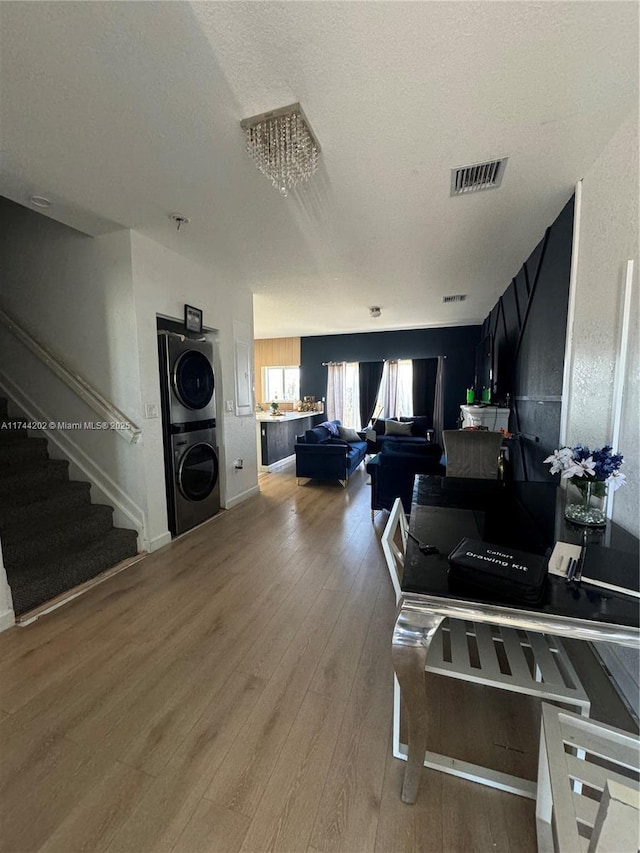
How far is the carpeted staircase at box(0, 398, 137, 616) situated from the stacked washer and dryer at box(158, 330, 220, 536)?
555mm

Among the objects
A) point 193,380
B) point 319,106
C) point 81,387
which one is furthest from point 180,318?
point 319,106

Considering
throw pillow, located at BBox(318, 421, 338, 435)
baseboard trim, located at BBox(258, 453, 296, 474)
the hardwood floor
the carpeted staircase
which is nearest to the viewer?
the hardwood floor

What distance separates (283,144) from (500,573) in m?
2.07

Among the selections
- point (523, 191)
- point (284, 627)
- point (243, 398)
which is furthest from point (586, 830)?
point (243, 398)

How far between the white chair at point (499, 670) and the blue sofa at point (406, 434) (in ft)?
17.6

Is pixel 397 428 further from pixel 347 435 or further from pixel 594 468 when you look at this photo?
pixel 594 468

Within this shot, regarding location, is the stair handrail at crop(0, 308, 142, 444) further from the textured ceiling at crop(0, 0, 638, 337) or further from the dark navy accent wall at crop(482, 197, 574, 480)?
the dark navy accent wall at crop(482, 197, 574, 480)

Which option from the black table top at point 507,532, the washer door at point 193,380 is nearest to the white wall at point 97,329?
the washer door at point 193,380

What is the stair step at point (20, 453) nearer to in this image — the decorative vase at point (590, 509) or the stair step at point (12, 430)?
the stair step at point (12, 430)

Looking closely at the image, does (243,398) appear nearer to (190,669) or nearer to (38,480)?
(38,480)

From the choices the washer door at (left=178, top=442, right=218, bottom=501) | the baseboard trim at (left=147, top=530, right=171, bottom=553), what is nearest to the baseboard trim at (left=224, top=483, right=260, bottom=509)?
the washer door at (left=178, top=442, right=218, bottom=501)

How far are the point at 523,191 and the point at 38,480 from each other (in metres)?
4.26

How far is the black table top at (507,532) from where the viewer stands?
935 millimetres

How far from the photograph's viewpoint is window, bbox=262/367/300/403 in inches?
326
